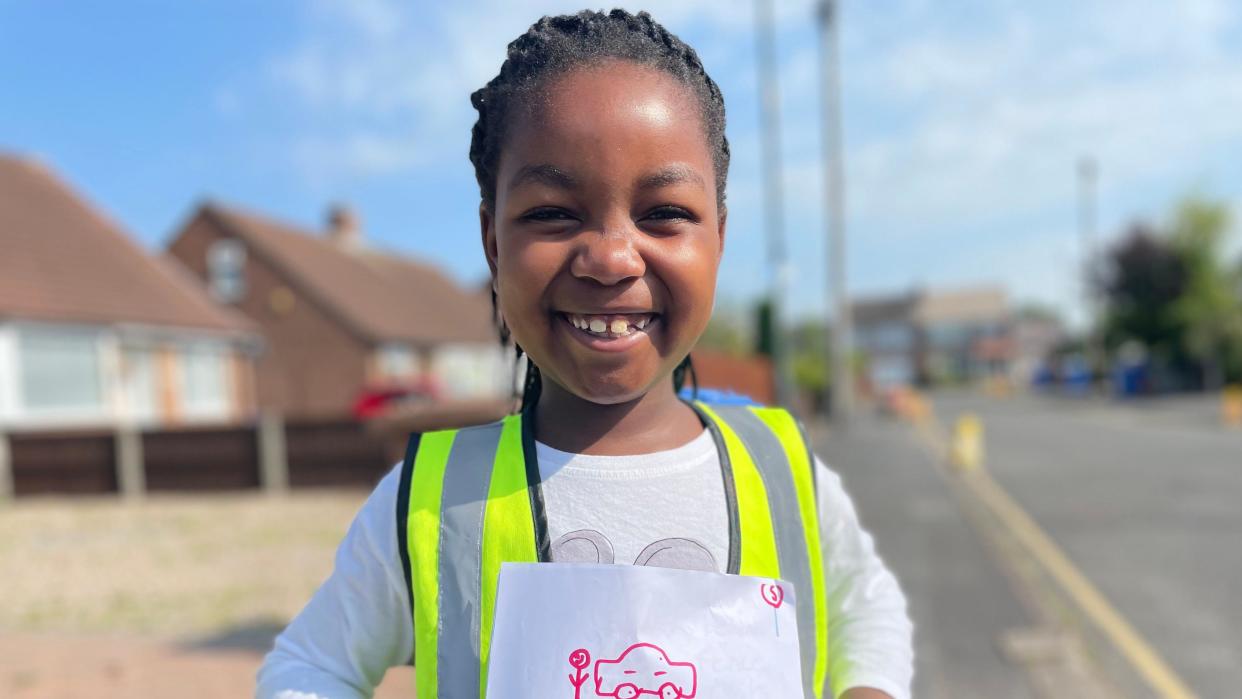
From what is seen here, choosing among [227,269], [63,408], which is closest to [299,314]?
[227,269]

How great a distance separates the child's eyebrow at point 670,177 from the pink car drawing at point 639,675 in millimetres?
577

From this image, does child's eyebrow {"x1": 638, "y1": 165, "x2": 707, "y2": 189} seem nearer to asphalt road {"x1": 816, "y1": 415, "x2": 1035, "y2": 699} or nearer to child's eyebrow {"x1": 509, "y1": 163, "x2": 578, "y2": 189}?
child's eyebrow {"x1": 509, "y1": 163, "x2": 578, "y2": 189}

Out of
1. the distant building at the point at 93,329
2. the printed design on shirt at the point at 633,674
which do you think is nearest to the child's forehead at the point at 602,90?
the printed design on shirt at the point at 633,674

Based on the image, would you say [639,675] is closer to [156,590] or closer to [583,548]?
[583,548]

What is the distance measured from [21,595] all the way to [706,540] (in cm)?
685

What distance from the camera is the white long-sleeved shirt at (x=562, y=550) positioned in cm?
Result: 123

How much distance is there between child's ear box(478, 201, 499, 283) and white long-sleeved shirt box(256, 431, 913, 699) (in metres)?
0.29

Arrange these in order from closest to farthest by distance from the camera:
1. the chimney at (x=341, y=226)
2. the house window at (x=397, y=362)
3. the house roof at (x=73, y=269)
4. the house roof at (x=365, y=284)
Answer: the house roof at (x=73, y=269) < the house roof at (x=365, y=284) < the house window at (x=397, y=362) < the chimney at (x=341, y=226)

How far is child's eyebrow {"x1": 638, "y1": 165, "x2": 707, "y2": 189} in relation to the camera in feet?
3.87

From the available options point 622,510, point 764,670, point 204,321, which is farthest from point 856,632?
point 204,321

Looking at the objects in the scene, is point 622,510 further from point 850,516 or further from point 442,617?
point 850,516

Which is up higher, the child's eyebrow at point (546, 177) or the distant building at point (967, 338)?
the child's eyebrow at point (546, 177)

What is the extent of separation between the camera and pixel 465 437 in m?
1.34

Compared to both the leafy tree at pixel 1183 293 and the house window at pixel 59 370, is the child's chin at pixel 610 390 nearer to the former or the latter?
the house window at pixel 59 370
